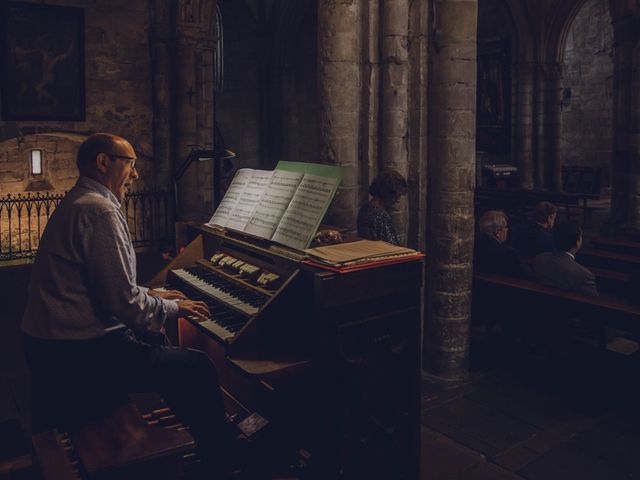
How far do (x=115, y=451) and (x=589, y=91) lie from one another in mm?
17100

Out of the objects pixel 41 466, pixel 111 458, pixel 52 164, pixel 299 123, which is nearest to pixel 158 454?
pixel 111 458

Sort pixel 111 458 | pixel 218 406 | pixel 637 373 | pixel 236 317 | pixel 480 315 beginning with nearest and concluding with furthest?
pixel 111 458 < pixel 218 406 < pixel 236 317 < pixel 637 373 < pixel 480 315

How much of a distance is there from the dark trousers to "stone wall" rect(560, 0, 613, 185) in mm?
16065

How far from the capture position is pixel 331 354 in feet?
9.89

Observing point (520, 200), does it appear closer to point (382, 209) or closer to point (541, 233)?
point (541, 233)

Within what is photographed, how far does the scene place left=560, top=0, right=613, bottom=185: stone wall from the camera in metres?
16.7

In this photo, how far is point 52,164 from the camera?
10844 mm

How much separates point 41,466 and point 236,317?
114cm

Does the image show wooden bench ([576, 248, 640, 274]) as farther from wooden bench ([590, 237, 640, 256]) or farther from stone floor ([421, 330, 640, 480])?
stone floor ([421, 330, 640, 480])

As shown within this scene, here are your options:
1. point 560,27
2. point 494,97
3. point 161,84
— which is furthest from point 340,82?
point 494,97

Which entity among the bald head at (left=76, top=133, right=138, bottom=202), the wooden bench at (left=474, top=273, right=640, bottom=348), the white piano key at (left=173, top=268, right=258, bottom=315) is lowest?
the wooden bench at (left=474, top=273, right=640, bottom=348)

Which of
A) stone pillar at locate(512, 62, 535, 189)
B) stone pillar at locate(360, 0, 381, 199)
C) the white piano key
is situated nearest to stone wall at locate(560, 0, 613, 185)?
stone pillar at locate(512, 62, 535, 189)

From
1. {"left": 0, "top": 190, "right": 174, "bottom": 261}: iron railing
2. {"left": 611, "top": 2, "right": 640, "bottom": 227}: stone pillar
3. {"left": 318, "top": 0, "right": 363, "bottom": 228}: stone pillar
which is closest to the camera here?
{"left": 318, "top": 0, "right": 363, "bottom": 228}: stone pillar

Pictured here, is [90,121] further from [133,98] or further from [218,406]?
[218,406]
